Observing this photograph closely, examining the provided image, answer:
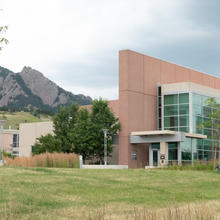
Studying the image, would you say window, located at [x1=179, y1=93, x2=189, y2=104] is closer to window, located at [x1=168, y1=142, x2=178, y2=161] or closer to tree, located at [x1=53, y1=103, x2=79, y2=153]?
window, located at [x1=168, y1=142, x2=178, y2=161]

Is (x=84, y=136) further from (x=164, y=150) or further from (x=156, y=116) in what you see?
(x=156, y=116)

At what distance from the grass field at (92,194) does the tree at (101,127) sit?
918 inches

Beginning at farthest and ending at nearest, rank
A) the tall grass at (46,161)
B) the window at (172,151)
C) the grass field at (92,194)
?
1. the window at (172,151)
2. the tall grass at (46,161)
3. the grass field at (92,194)

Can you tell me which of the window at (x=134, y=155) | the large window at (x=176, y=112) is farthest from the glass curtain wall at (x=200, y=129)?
the window at (x=134, y=155)

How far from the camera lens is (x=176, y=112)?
45.9m

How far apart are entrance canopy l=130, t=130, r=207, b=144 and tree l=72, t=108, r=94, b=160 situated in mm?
4131

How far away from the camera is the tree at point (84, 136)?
144 ft

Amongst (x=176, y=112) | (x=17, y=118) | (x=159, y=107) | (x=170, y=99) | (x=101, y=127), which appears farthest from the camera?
(x=17, y=118)

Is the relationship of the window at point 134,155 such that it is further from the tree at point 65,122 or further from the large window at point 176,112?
the tree at point 65,122

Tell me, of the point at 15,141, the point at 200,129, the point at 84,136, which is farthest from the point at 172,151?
the point at 15,141

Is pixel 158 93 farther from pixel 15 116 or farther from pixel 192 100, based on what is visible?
pixel 15 116

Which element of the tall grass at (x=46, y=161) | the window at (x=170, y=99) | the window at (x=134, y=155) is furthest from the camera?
the window at (x=170, y=99)

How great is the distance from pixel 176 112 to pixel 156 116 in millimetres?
2371

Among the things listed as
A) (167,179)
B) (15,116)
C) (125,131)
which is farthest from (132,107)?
(15,116)
